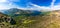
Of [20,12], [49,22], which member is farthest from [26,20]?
[49,22]

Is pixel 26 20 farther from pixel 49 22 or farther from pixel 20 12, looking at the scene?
pixel 49 22

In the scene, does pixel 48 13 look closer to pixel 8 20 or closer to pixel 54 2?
pixel 54 2

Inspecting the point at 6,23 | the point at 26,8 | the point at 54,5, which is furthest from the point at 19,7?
the point at 54,5

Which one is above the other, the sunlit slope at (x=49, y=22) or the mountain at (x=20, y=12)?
the mountain at (x=20, y=12)

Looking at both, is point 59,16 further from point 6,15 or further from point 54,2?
point 6,15

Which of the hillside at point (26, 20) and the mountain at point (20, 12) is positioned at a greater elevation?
the mountain at point (20, 12)

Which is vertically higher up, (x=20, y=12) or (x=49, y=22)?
(x=20, y=12)

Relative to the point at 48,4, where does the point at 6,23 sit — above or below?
below

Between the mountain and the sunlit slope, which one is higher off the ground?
the mountain

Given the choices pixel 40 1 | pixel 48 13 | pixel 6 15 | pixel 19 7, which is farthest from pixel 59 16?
pixel 6 15

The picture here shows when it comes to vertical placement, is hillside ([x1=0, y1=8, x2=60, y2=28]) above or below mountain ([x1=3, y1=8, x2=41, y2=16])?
below
